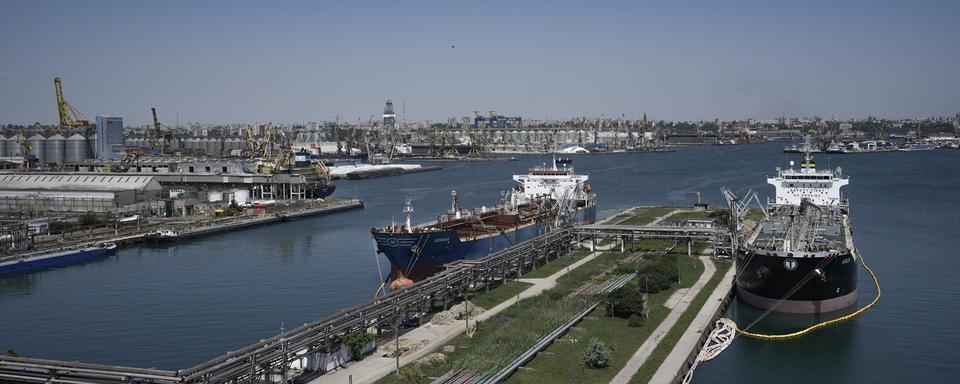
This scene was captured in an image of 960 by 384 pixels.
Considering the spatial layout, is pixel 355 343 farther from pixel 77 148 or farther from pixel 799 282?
pixel 77 148

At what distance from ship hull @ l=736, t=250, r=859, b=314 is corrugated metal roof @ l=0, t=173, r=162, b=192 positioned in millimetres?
42961

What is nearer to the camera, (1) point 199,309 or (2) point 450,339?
(2) point 450,339

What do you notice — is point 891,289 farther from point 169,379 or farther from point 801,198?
point 169,379

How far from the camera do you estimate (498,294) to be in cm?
2367

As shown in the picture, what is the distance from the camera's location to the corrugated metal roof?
5534 cm

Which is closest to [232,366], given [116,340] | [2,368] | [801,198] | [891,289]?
[2,368]

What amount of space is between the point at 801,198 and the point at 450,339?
23.4 metres

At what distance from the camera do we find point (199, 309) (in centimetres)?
2583

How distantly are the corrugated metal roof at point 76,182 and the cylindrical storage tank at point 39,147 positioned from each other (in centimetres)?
3808

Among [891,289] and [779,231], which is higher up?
[779,231]

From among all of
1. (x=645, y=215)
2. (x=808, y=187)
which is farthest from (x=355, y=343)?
(x=645, y=215)

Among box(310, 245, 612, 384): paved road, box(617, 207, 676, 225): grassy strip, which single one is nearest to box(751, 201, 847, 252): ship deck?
box(617, 207, 676, 225): grassy strip

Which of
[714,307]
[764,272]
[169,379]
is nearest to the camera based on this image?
[169,379]

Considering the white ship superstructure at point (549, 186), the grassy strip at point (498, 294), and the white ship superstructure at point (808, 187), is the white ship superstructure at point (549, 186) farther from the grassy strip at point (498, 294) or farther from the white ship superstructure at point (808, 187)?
the grassy strip at point (498, 294)
